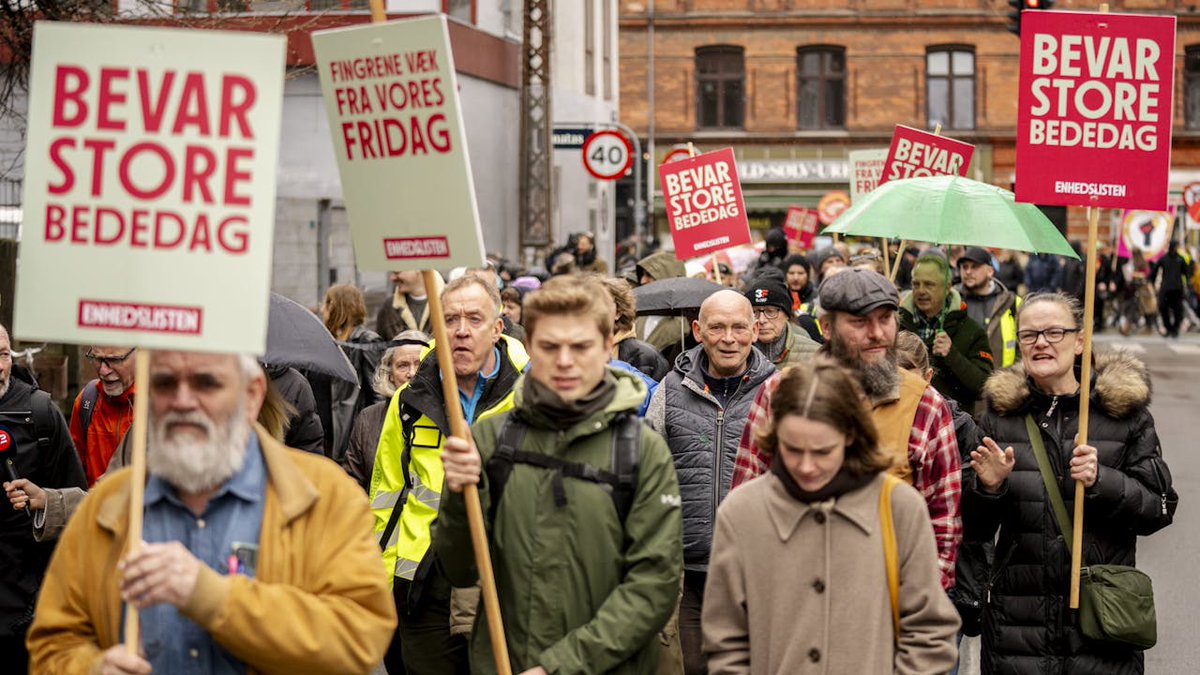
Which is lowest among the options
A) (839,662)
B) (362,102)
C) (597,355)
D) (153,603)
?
(839,662)

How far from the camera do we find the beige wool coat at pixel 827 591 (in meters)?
4.47

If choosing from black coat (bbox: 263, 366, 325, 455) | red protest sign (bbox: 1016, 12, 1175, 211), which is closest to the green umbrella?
red protest sign (bbox: 1016, 12, 1175, 211)

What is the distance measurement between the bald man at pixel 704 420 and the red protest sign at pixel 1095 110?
4.27 ft

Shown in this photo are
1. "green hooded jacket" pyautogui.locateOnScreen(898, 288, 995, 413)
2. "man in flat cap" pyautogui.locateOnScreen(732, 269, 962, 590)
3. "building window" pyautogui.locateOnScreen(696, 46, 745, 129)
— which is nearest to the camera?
"man in flat cap" pyautogui.locateOnScreen(732, 269, 962, 590)

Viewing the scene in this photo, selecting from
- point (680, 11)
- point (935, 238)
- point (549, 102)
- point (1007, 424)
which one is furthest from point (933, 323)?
point (680, 11)

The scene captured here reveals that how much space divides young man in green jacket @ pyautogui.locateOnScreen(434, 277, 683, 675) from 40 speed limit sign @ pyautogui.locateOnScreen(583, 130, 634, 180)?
1661 centimetres

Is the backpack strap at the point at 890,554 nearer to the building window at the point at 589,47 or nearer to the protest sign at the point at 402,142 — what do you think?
the protest sign at the point at 402,142

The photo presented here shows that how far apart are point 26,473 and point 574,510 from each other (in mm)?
2713

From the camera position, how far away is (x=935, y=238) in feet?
26.3

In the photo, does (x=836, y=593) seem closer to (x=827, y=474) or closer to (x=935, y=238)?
(x=827, y=474)

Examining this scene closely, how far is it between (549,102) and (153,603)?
981 inches

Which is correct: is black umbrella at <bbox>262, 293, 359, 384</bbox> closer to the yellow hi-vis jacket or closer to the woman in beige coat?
the yellow hi-vis jacket

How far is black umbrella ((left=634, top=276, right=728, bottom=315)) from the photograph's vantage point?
10.0 m

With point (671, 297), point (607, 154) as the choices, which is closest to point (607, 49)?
point (607, 154)
